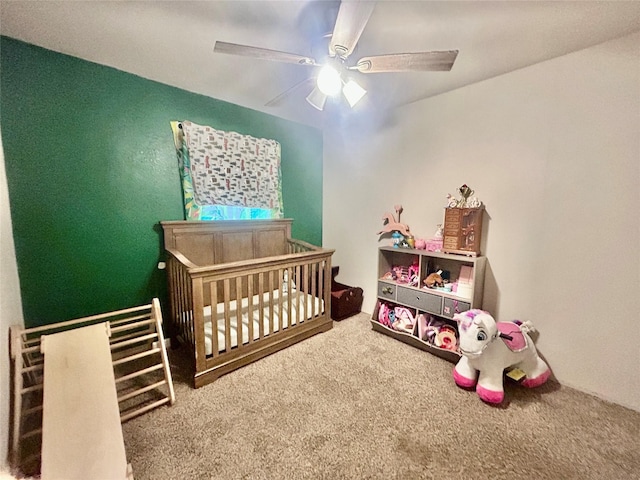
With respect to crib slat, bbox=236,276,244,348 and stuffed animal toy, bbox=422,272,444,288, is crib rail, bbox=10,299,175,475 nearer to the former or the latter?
crib slat, bbox=236,276,244,348

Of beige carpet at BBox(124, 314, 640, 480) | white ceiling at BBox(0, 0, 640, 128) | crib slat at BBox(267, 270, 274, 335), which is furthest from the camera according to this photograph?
crib slat at BBox(267, 270, 274, 335)

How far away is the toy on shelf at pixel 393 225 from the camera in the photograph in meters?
2.60

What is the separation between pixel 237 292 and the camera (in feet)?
6.22

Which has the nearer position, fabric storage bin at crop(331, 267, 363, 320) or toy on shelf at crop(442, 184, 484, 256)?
toy on shelf at crop(442, 184, 484, 256)

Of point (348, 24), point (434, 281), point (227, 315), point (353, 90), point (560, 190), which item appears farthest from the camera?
point (434, 281)

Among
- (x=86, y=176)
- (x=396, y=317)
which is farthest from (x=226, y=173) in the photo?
(x=396, y=317)

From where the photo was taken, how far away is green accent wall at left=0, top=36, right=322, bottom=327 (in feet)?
5.57

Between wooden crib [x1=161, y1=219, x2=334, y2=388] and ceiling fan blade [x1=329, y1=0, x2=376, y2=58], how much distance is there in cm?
144

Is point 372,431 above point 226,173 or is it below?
below

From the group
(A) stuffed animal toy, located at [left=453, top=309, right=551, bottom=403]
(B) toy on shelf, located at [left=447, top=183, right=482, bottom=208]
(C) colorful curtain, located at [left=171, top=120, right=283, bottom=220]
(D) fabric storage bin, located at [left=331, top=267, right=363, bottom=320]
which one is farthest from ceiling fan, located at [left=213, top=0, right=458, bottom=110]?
(D) fabric storage bin, located at [left=331, top=267, right=363, bottom=320]

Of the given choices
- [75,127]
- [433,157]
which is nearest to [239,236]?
[75,127]

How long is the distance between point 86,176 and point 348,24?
2.10m

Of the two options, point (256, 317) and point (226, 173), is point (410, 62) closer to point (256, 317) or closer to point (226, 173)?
point (226, 173)

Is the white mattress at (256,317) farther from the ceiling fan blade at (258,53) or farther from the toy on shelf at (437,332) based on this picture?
the ceiling fan blade at (258,53)
